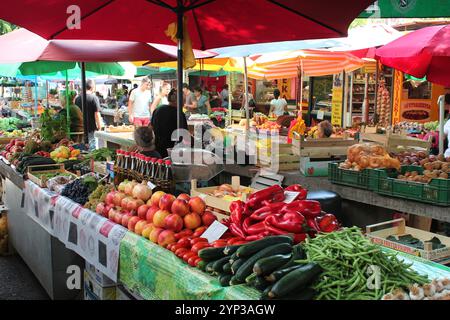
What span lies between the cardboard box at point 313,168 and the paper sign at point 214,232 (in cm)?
294

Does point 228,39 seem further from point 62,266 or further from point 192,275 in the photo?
point 192,275

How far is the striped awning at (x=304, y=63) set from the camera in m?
Answer: 9.33

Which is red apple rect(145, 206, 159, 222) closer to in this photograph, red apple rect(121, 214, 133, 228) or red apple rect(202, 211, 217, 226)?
red apple rect(121, 214, 133, 228)

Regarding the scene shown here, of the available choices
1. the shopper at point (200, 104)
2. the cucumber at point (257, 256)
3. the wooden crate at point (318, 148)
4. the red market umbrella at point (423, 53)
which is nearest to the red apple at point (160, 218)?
the cucumber at point (257, 256)

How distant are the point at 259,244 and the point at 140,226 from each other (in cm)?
119

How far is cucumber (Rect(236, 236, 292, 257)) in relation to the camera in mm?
2791

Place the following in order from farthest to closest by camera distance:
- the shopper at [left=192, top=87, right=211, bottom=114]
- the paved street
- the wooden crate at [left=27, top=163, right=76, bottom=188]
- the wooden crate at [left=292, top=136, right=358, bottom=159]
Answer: the shopper at [left=192, top=87, right=211, bottom=114] < the wooden crate at [left=292, top=136, right=358, bottom=159] < the wooden crate at [left=27, top=163, right=76, bottom=188] < the paved street

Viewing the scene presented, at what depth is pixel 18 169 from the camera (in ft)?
21.8

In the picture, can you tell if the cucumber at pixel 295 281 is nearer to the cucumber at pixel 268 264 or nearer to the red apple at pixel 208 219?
the cucumber at pixel 268 264

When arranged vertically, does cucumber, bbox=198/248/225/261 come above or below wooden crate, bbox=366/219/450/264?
above

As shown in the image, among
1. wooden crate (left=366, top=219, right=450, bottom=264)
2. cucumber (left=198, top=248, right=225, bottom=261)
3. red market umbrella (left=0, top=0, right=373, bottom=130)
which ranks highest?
red market umbrella (left=0, top=0, right=373, bottom=130)

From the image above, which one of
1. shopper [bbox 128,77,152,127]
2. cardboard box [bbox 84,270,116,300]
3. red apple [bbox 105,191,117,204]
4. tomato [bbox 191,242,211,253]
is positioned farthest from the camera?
shopper [bbox 128,77,152,127]

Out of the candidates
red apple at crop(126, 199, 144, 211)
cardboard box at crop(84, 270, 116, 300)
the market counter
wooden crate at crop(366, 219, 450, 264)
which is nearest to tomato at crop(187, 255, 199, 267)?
the market counter

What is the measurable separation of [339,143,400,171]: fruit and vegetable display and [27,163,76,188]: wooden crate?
329 cm
